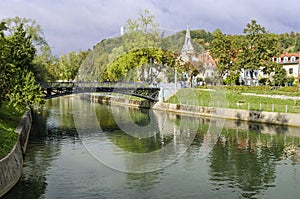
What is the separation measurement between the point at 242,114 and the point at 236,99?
797cm

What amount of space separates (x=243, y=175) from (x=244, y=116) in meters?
24.7

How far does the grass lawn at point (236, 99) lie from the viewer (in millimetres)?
46750

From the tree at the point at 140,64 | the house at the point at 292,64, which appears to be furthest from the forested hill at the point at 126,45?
the house at the point at 292,64

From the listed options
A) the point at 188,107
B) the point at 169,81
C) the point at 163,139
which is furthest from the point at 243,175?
the point at 169,81

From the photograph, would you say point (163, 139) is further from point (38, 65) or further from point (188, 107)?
point (38, 65)

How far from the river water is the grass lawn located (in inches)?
185

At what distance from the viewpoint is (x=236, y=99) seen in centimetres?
5488

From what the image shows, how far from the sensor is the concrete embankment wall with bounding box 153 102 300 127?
42.1 m

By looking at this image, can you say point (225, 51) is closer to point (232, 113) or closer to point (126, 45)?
point (232, 113)

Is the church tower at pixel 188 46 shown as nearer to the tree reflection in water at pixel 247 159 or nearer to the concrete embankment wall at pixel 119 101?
the tree reflection in water at pixel 247 159

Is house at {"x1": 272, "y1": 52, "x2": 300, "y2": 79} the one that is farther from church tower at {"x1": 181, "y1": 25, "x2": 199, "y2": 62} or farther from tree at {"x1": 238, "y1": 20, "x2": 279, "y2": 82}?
church tower at {"x1": 181, "y1": 25, "x2": 199, "y2": 62}

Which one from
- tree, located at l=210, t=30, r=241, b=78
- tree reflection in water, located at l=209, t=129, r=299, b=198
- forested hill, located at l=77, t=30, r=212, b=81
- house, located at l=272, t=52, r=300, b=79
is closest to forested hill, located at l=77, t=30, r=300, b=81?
forested hill, located at l=77, t=30, r=212, b=81

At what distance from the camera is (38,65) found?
60.0 m

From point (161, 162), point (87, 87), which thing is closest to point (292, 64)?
point (87, 87)
